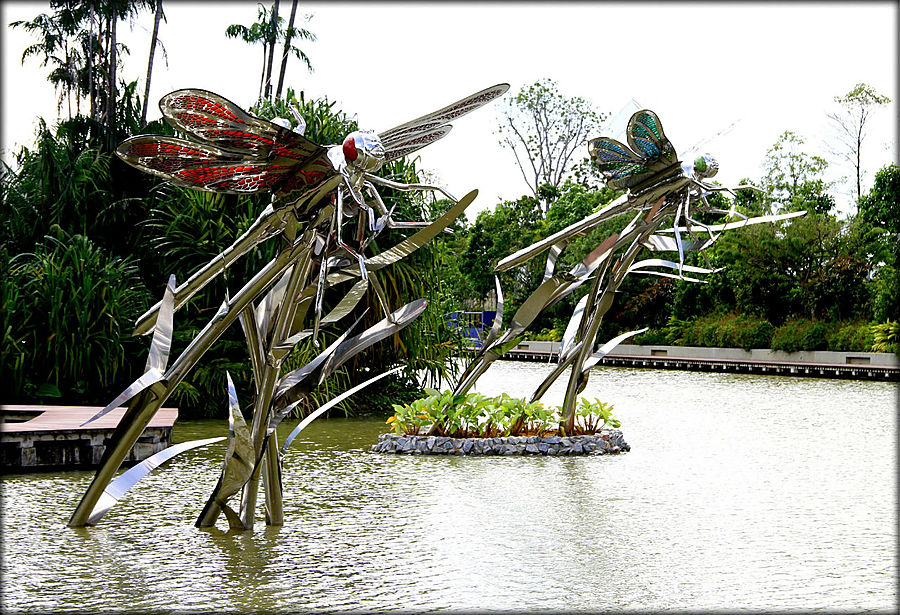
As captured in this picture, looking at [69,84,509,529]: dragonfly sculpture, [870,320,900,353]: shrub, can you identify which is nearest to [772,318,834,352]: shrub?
[870,320,900,353]: shrub

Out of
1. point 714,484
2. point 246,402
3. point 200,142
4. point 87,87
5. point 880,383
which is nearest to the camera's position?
point 200,142

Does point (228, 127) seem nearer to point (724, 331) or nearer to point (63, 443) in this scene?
point (63, 443)

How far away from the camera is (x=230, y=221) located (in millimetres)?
11906

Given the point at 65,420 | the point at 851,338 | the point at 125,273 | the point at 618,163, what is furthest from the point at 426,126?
the point at 851,338

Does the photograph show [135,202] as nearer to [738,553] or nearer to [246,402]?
[246,402]

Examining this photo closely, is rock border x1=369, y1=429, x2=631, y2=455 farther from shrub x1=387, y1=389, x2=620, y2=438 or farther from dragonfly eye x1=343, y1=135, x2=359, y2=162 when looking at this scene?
dragonfly eye x1=343, y1=135, x2=359, y2=162

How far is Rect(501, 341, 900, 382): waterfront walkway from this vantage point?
19359mm

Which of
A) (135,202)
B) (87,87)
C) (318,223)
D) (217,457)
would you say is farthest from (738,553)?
(87,87)

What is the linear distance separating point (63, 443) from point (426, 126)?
4.32 meters

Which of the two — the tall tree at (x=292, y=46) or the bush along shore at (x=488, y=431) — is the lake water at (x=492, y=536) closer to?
the bush along shore at (x=488, y=431)

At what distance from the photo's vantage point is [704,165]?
8.45m

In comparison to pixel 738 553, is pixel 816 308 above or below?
above

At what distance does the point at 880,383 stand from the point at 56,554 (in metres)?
16.1

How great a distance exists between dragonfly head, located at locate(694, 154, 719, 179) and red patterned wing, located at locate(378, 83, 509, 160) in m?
3.49
